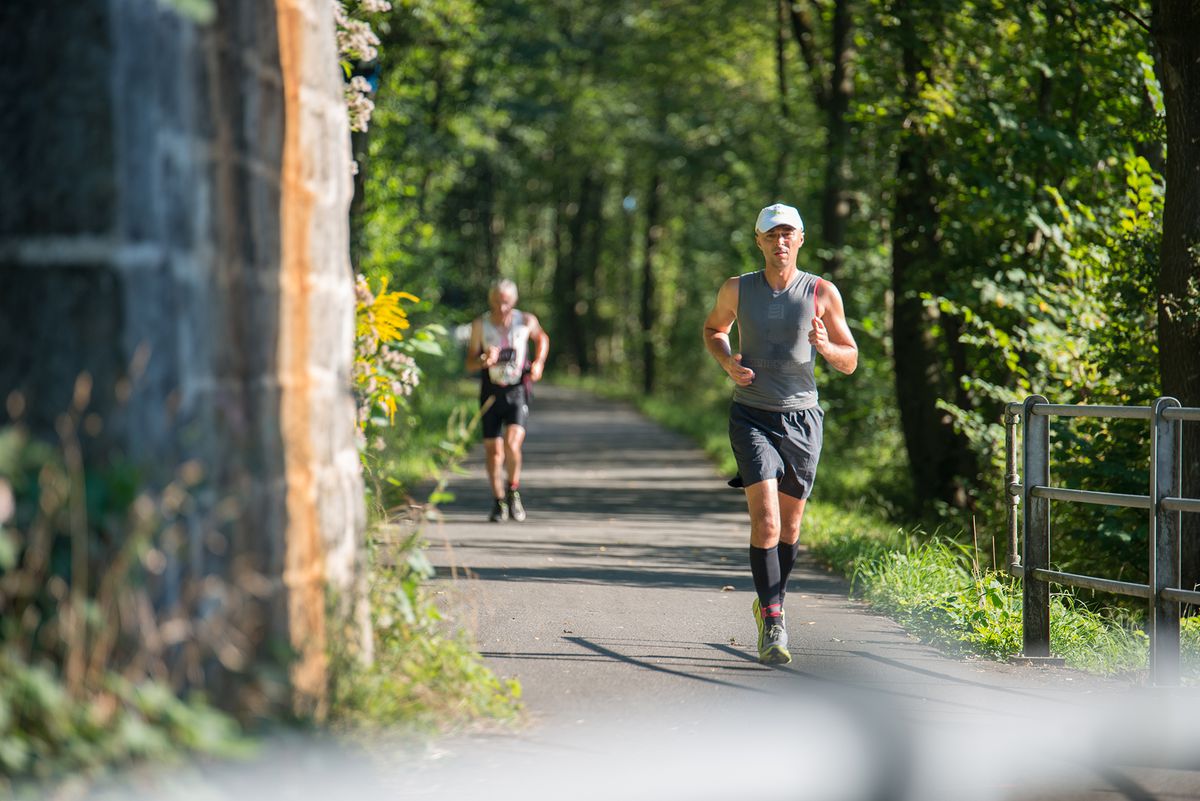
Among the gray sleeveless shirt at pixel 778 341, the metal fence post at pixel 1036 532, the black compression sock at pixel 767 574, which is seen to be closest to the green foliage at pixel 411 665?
the black compression sock at pixel 767 574

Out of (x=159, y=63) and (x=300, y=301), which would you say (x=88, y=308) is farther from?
(x=300, y=301)

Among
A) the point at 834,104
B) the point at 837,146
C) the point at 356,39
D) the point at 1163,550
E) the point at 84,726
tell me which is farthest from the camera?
the point at 834,104

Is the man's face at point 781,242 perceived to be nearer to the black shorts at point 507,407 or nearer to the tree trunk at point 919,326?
the black shorts at point 507,407

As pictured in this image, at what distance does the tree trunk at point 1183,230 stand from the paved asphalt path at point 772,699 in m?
2.27

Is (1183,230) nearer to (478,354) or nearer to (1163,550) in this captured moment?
(1163,550)

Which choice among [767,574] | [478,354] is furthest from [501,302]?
[767,574]

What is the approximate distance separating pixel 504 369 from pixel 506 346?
20cm

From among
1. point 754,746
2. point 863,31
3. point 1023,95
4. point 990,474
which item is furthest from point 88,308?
point 863,31

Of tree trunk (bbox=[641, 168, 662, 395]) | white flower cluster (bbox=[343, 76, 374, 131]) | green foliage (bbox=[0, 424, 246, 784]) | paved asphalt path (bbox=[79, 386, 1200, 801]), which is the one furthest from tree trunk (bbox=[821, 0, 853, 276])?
tree trunk (bbox=[641, 168, 662, 395])

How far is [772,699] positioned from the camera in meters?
6.57

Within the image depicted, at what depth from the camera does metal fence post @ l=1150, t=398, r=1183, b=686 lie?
7066 millimetres

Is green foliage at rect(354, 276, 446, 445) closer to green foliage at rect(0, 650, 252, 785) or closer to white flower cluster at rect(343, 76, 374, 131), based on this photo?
white flower cluster at rect(343, 76, 374, 131)

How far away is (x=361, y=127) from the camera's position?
8484 mm

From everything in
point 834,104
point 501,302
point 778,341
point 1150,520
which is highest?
point 834,104
